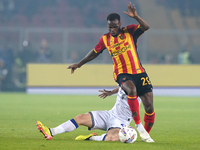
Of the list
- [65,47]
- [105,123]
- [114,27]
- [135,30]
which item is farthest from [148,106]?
[65,47]

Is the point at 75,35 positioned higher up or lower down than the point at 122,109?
higher up

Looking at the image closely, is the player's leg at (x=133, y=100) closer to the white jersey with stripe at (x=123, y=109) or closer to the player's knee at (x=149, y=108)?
the white jersey with stripe at (x=123, y=109)

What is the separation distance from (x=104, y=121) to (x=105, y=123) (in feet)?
0.13

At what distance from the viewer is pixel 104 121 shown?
550 centimetres

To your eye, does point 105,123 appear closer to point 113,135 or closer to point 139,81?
point 113,135

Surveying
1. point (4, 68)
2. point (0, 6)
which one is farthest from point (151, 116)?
point (0, 6)

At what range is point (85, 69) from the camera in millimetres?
17812

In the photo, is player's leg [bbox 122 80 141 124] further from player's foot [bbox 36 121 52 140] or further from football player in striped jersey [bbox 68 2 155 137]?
player's foot [bbox 36 121 52 140]

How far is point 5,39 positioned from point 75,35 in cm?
341

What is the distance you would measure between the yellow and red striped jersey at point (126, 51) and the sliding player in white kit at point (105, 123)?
38 cm

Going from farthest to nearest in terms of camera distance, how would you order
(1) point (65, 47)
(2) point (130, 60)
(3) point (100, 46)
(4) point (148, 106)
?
(1) point (65, 47) < (3) point (100, 46) < (2) point (130, 60) < (4) point (148, 106)

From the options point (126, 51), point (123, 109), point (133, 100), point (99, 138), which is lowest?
point (99, 138)

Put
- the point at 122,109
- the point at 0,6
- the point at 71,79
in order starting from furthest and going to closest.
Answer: the point at 0,6 → the point at 71,79 → the point at 122,109

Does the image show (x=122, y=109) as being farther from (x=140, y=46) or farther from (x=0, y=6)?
(x=0, y=6)
